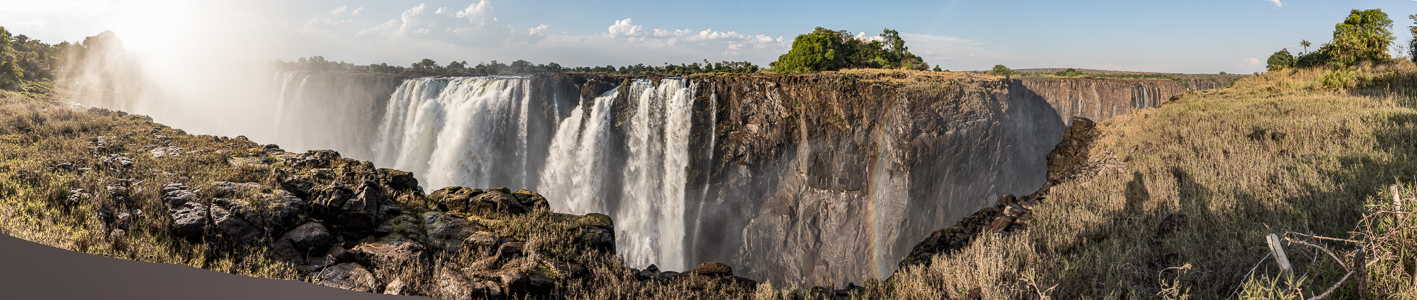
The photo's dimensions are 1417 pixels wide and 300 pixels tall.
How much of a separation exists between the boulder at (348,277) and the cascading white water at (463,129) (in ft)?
63.5

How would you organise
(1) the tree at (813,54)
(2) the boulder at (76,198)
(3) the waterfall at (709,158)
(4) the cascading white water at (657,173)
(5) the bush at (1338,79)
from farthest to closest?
(1) the tree at (813,54)
(3) the waterfall at (709,158)
(4) the cascading white water at (657,173)
(5) the bush at (1338,79)
(2) the boulder at (76,198)

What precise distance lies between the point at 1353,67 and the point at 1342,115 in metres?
6.42

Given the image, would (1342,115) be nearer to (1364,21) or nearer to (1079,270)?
(1364,21)

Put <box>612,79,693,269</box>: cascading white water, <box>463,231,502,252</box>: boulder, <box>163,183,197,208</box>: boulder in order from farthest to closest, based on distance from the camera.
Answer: <box>612,79,693,269</box>: cascading white water, <box>463,231,502,252</box>: boulder, <box>163,183,197,208</box>: boulder

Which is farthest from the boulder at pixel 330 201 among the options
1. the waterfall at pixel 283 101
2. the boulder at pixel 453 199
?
the waterfall at pixel 283 101

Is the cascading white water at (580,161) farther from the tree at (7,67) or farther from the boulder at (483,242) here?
the boulder at (483,242)

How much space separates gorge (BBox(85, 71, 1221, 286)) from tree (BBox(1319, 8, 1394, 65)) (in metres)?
7.95

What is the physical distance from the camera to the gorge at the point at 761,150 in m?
19.4

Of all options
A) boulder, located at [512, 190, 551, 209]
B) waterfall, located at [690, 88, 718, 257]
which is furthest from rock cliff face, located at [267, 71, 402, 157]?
boulder, located at [512, 190, 551, 209]

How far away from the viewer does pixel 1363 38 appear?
12125mm

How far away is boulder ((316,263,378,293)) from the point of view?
3969 mm

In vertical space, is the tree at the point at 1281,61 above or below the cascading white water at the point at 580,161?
above

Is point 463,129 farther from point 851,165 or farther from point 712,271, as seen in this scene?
point 712,271

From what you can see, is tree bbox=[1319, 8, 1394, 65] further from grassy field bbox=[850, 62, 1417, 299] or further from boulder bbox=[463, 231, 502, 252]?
boulder bbox=[463, 231, 502, 252]
